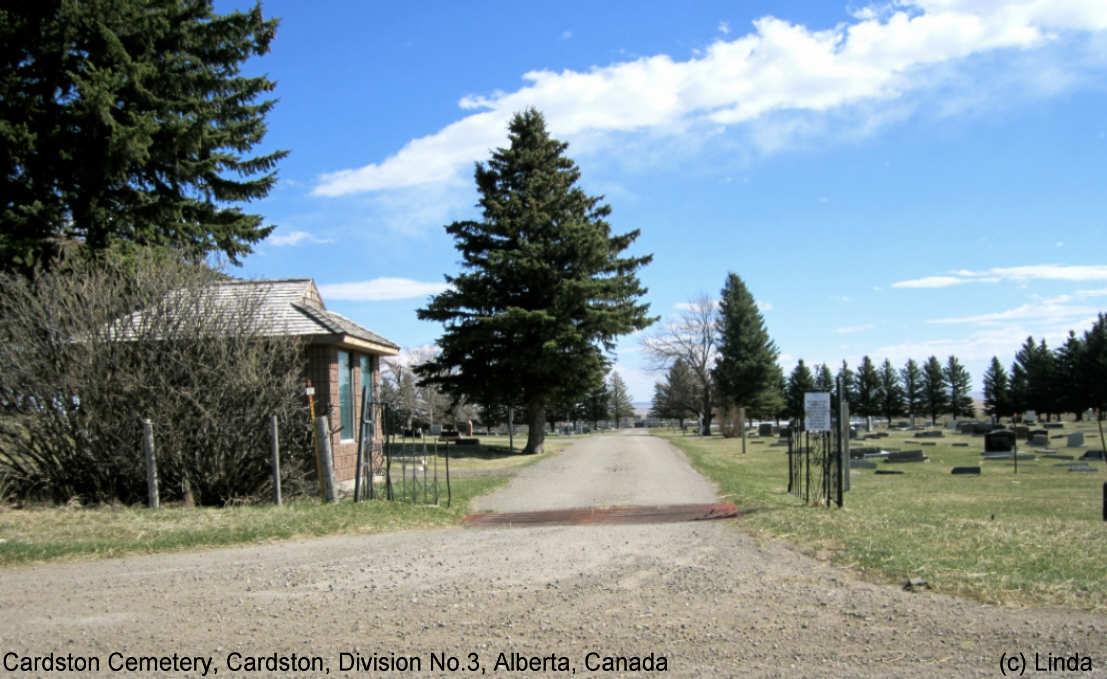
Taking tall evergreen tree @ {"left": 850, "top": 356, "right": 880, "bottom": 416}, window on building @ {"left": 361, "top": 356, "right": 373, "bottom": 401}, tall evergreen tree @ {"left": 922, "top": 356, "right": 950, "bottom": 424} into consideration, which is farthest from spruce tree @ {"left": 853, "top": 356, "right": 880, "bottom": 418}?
window on building @ {"left": 361, "top": 356, "right": 373, "bottom": 401}

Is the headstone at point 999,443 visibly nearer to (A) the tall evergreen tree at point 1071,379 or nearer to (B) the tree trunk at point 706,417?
(B) the tree trunk at point 706,417

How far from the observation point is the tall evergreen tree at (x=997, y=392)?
80938 mm

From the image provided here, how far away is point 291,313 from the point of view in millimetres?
15289

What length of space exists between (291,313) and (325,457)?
13.3ft

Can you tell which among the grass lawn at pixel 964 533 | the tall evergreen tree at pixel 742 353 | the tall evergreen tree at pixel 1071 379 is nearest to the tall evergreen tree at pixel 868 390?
the tall evergreen tree at pixel 1071 379

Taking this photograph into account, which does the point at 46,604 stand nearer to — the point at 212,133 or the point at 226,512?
the point at 226,512

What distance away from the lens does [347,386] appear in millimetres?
16328

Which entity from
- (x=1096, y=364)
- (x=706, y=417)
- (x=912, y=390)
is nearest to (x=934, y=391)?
(x=912, y=390)

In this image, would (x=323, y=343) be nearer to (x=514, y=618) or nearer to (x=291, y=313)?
(x=291, y=313)

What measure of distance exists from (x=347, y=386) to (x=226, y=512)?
5.33 m

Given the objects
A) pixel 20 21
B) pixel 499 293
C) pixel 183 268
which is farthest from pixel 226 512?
pixel 499 293

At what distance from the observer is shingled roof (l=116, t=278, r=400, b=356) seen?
13406mm

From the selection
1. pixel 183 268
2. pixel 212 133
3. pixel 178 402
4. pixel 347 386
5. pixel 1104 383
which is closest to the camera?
pixel 178 402

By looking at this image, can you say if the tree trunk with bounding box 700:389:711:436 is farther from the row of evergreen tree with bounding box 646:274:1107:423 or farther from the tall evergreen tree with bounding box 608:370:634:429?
the tall evergreen tree with bounding box 608:370:634:429
